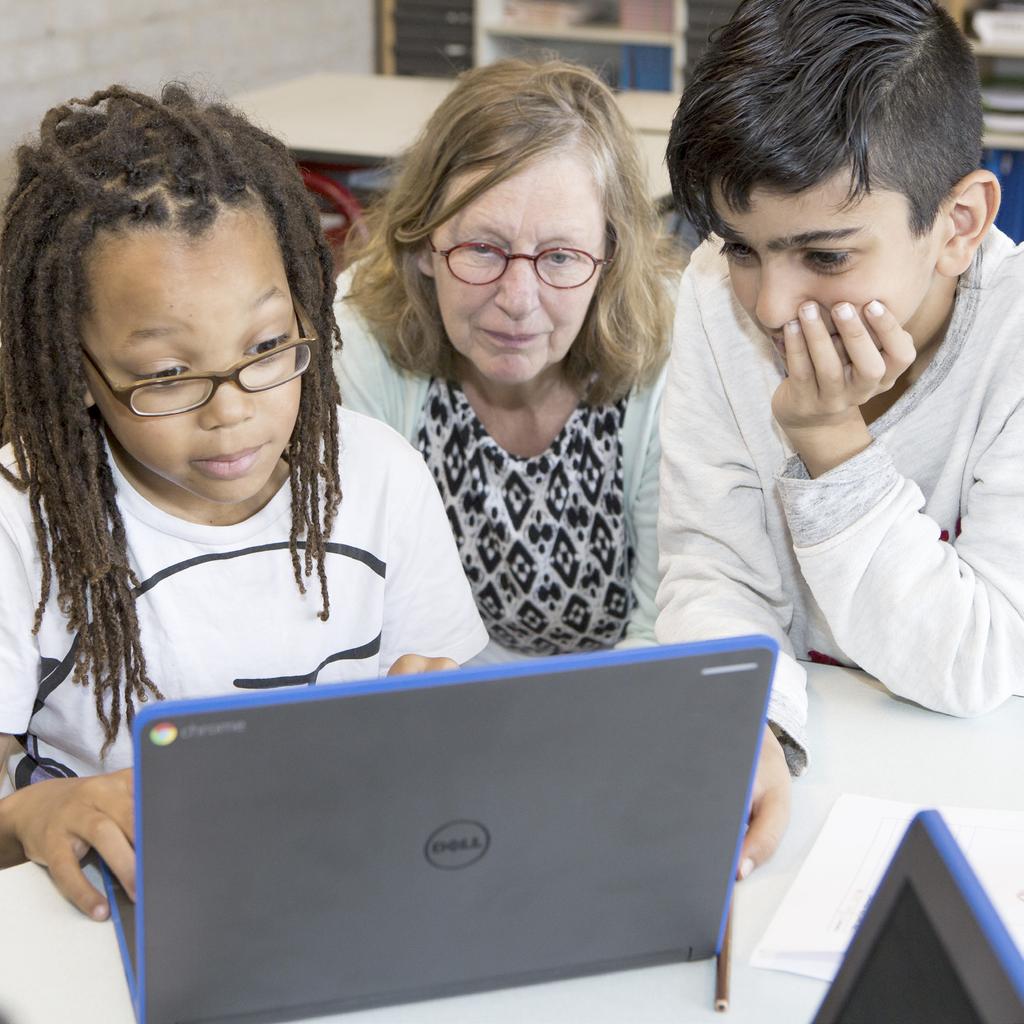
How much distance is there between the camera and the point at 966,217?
3.84ft

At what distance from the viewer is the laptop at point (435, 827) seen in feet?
2.21

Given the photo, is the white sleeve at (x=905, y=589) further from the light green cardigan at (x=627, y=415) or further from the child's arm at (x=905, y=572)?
the light green cardigan at (x=627, y=415)

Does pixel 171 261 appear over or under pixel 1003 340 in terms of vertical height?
over

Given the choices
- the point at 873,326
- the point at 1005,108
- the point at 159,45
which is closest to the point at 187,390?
the point at 873,326

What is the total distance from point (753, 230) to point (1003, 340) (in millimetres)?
282

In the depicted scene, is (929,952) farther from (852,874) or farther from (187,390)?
(187,390)

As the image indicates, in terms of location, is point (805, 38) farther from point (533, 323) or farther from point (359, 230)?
point (359, 230)

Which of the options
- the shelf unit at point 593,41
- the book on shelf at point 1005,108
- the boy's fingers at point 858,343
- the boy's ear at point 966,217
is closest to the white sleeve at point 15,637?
the boy's fingers at point 858,343

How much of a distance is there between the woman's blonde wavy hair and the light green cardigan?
0.02m

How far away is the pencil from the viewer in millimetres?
828

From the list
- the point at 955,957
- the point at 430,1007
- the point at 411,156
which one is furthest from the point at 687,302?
the point at 955,957

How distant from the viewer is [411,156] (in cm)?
169

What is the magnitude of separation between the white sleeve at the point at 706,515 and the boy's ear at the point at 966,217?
0.28m

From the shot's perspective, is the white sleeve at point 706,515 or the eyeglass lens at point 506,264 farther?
the eyeglass lens at point 506,264
